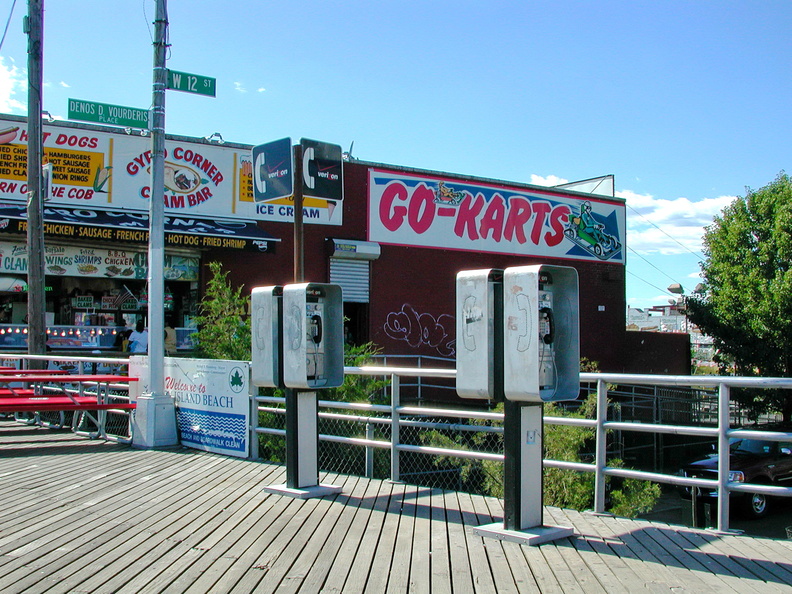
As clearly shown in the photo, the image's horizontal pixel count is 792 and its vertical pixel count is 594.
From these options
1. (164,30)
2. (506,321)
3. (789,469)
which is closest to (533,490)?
(506,321)

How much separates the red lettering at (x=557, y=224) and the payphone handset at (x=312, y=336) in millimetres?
18050

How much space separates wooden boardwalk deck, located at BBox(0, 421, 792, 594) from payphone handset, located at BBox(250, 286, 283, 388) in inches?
43.7

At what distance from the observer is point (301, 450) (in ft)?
23.6

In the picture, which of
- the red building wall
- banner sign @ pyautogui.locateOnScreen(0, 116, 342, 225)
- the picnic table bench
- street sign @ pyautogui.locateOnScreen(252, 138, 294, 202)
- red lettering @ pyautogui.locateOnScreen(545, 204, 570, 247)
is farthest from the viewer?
red lettering @ pyautogui.locateOnScreen(545, 204, 570, 247)

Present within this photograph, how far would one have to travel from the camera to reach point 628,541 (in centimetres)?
561

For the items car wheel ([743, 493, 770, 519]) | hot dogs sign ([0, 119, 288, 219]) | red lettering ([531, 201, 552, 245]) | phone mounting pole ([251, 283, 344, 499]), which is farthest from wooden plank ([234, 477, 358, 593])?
red lettering ([531, 201, 552, 245])

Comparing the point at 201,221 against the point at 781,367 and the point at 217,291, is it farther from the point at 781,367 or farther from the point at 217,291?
the point at 781,367

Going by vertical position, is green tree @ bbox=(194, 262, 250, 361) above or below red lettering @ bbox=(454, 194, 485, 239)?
below

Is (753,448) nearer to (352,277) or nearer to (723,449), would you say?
(352,277)

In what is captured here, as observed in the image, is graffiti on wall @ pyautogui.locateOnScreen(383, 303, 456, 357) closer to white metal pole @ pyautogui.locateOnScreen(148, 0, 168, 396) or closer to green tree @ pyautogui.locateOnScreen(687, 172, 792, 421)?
green tree @ pyautogui.locateOnScreen(687, 172, 792, 421)

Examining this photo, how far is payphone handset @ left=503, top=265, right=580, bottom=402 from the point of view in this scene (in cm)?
553

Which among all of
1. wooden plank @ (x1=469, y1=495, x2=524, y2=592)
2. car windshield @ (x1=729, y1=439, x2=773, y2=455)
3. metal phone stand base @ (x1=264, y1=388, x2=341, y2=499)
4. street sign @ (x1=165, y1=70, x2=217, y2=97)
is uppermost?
street sign @ (x1=165, y1=70, x2=217, y2=97)

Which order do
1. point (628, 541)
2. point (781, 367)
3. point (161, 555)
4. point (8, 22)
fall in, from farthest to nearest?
point (781, 367)
point (8, 22)
point (628, 541)
point (161, 555)

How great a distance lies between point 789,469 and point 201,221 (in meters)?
13.9
